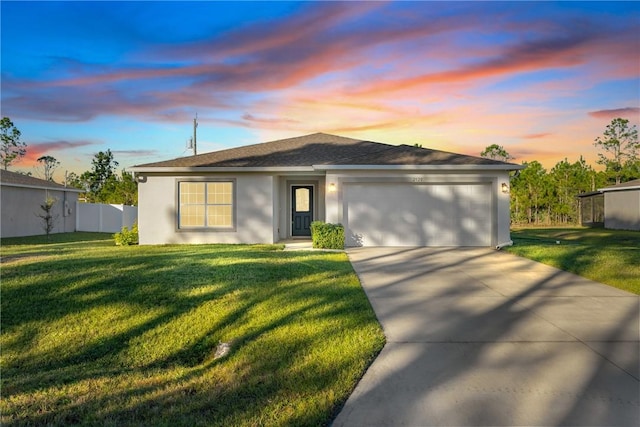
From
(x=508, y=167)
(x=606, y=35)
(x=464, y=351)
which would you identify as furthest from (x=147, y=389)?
(x=606, y=35)

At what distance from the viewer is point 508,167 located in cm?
1342

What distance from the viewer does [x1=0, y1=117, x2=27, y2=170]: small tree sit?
30625 mm

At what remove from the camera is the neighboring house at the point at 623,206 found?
23703 millimetres

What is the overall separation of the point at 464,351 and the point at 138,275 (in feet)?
20.3

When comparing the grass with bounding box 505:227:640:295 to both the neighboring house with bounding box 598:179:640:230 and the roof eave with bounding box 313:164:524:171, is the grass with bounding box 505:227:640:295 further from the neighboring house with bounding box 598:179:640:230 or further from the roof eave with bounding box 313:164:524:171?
the neighboring house with bounding box 598:179:640:230

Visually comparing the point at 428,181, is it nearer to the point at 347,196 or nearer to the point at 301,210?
the point at 347,196

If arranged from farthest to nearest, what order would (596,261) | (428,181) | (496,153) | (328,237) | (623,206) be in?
(496,153)
(623,206)
(428,181)
(328,237)
(596,261)

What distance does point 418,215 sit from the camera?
1391cm

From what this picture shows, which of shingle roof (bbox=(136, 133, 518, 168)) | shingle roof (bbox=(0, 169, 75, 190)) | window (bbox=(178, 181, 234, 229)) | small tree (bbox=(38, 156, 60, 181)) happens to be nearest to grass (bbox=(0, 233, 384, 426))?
window (bbox=(178, 181, 234, 229))

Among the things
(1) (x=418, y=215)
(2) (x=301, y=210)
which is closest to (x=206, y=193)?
(2) (x=301, y=210)

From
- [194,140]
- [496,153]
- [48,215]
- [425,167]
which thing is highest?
[496,153]

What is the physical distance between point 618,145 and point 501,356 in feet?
141

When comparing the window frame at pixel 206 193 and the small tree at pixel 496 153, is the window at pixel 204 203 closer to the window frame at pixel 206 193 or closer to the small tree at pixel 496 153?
the window frame at pixel 206 193

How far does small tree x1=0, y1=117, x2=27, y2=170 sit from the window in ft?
80.1
